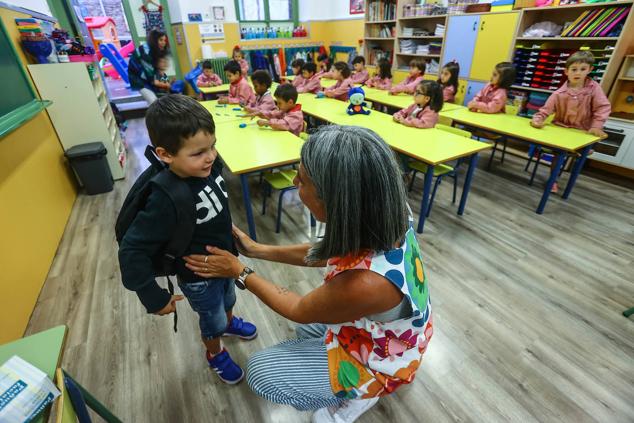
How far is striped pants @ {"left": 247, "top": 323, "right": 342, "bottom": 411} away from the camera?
106 centimetres

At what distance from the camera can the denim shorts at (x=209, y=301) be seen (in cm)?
121

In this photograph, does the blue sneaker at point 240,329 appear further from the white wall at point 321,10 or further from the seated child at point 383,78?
the white wall at point 321,10

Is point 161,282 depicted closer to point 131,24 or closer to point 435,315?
point 435,315

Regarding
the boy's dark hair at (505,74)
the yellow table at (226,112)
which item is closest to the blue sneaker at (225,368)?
the yellow table at (226,112)

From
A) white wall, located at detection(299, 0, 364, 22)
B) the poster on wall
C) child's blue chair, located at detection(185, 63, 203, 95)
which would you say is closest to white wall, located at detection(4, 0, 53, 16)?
child's blue chair, located at detection(185, 63, 203, 95)

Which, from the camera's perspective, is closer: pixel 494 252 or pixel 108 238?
pixel 494 252

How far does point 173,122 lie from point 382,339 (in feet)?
3.09

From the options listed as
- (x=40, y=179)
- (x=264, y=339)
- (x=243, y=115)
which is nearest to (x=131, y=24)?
(x=243, y=115)

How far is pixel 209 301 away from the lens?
1255 millimetres

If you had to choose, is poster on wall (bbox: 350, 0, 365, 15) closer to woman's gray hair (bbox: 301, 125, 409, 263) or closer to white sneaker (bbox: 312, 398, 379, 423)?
woman's gray hair (bbox: 301, 125, 409, 263)

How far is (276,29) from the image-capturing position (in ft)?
24.7

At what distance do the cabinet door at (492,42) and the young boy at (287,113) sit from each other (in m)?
3.23

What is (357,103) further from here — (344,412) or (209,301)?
(344,412)

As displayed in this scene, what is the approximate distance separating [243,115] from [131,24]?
519 cm
